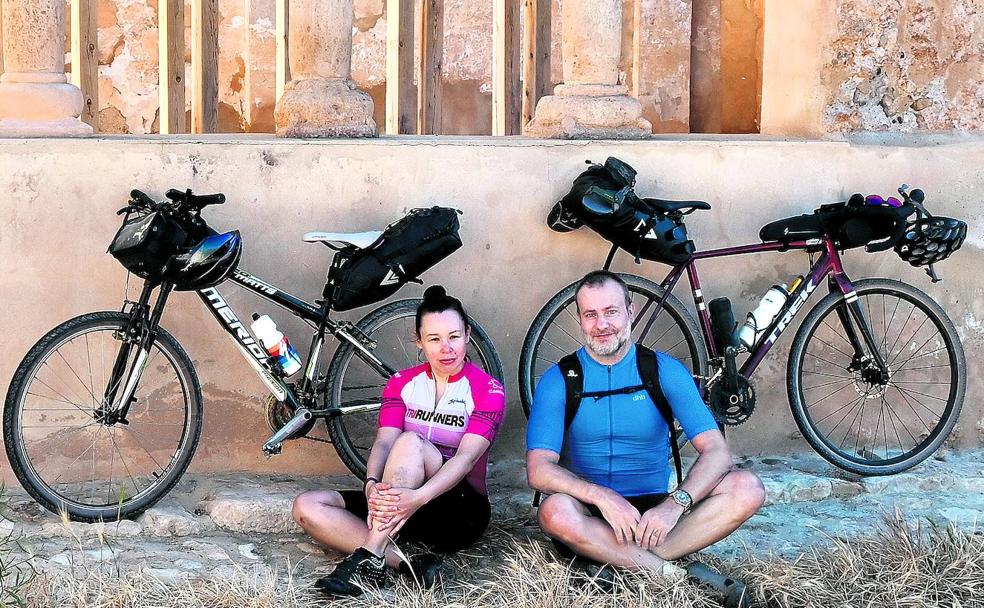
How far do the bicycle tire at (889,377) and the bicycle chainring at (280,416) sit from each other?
2.09 meters

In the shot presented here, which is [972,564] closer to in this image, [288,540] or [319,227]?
[288,540]

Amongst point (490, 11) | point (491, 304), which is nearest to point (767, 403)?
point (491, 304)

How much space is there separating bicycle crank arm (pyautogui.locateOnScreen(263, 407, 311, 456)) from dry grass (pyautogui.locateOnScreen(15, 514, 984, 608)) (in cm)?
64

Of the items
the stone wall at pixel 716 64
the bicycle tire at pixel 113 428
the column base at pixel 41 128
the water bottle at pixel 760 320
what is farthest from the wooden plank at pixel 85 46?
the water bottle at pixel 760 320

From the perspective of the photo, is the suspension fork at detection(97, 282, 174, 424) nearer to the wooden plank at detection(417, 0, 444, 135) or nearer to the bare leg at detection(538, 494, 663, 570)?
the bare leg at detection(538, 494, 663, 570)

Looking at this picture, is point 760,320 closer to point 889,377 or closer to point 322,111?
point 889,377

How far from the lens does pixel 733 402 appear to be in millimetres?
5469

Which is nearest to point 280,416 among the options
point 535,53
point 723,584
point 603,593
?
point 603,593

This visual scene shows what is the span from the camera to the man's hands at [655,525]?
427 centimetres

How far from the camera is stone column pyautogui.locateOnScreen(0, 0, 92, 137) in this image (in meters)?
5.58

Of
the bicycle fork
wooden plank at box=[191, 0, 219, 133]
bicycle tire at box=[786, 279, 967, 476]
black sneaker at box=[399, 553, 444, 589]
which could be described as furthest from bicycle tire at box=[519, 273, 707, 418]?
wooden plank at box=[191, 0, 219, 133]

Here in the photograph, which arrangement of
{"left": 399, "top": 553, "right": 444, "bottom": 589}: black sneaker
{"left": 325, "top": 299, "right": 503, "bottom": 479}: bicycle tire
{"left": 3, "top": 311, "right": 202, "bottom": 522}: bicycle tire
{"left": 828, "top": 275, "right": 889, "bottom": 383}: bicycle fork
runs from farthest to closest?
1. {"left": 828, "top": 275, "right": 889, "bottom": 383}: bicycle fork
2. {"left": 325, "top": 299, "right": 503, "bottom": 479}: bicycle tire
3. {"left": 3, "top": 311, "right": 202, "bottom": 522}: bicycle tire
4. {"left": 399, "top": 553, "right": 444, "bottom": 589}: black sneaker

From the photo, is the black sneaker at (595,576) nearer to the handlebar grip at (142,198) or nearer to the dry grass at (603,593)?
the dry grass at (603,593)

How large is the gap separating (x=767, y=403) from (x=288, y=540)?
230 centimetres
